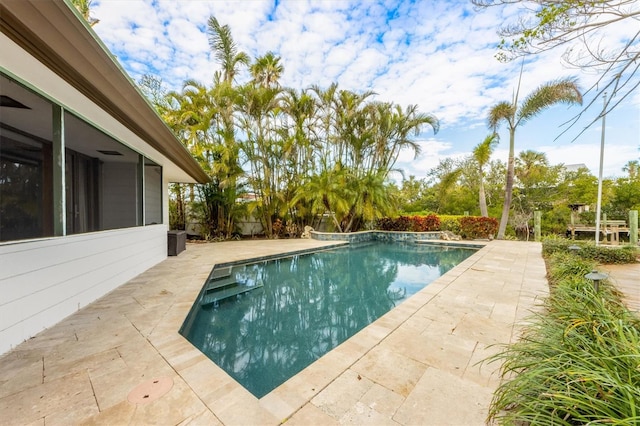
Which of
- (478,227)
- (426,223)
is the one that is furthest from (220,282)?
(478,227)

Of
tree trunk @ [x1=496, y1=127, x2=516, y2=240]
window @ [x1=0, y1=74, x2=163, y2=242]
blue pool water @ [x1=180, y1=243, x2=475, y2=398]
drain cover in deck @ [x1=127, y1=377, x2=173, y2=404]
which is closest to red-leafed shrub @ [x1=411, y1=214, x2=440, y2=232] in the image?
tree trunk @ [x1=496, y1=127, x2=516, y2=240]

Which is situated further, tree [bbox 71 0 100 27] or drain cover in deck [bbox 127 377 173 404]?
tree [bbox 71 0 100 27]

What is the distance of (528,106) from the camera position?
1127cm

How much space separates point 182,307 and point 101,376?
1.52 meters

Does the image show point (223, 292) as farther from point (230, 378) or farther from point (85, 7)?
point (85, 7)

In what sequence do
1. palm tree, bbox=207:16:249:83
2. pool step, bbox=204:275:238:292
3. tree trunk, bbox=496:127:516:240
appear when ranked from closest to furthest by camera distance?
pool step, bbox=204:275:238:292 < palm tree, bbox=207:16:249:83 < tree trunk, bbox=496:127:516:240

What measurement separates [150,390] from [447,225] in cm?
1384

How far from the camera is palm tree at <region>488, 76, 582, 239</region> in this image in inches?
408

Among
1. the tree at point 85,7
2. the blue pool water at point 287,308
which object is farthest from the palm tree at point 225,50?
the blue pool water at point 287,308

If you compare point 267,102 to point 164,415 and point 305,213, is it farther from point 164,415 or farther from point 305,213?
point 164,415

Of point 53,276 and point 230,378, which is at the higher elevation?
point 53,276

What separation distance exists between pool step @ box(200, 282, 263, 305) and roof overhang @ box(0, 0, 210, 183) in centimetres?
319

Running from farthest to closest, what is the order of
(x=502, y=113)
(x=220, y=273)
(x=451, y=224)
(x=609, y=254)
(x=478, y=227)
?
(x=451, y=224)
(x=478, y=227)
(x=502, y=113)
(x=609, y=254)
(x=220, y=273)

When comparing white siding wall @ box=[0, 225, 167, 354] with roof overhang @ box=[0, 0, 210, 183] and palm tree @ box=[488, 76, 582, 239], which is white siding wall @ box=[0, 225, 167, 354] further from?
palm tree @ box=[488, 76, 582, 239]
